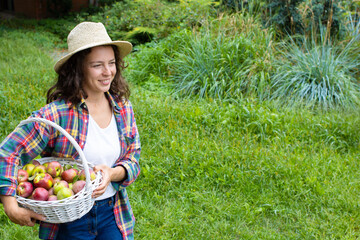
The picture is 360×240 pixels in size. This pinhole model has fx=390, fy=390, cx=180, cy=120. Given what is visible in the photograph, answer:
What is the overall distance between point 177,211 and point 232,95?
2822 mm

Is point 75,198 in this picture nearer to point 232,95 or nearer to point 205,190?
point 205,190

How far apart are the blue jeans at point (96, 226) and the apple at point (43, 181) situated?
1.24 ft

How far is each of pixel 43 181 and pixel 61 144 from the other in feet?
0.93

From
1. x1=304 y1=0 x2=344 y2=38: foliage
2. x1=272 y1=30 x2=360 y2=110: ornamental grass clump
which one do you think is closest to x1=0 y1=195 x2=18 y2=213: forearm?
x1=272 y1=30 x2=360 y2=110: ornamental grass clump

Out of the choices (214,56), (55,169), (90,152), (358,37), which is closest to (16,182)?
(55,169)

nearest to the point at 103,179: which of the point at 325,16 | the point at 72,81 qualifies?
the point at 72,81

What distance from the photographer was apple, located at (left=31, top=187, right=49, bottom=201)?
1916mm

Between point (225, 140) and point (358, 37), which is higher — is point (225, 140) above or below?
below

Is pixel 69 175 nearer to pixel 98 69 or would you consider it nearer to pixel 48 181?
pixel 48 181

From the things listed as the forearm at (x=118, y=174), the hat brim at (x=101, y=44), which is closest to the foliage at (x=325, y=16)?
the hat brim at (x=101, y=44)

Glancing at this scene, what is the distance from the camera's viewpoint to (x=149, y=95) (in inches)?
258

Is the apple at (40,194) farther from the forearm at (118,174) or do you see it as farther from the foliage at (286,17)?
the foliage at (286,17)

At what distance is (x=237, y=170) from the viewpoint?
171 inches

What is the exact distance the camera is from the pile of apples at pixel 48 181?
193 cm
